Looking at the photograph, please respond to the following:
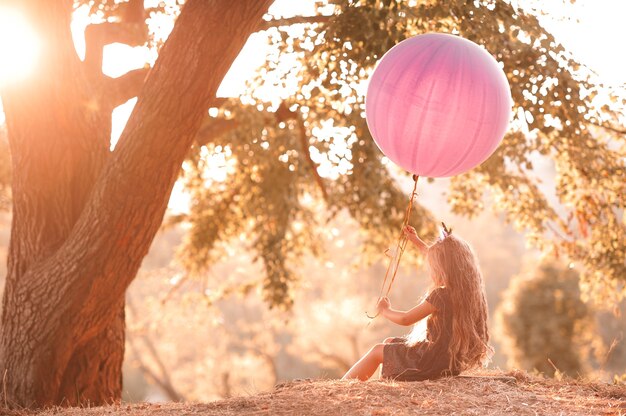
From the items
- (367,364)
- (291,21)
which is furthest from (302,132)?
(367,364)

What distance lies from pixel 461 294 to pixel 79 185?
3.36 m

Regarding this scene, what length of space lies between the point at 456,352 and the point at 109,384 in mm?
3230

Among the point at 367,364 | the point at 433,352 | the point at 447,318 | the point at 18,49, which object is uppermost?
the point at 18,49

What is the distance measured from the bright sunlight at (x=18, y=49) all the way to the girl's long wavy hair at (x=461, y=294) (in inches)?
143

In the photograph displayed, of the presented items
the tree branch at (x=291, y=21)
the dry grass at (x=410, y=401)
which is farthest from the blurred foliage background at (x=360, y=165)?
the dry grass at (x=410, y=401)

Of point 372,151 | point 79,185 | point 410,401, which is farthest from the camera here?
point 372,151

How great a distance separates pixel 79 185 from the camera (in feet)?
22.3

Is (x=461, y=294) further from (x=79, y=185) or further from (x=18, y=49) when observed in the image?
(x=18, y=49)

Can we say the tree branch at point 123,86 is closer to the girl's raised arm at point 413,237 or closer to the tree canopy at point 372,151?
the tree canopy at point 372,151

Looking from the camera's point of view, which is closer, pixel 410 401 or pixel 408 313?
pixel 410 401

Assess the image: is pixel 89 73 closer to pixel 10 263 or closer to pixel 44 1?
pixel 44 1

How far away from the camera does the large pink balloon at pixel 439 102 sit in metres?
5.18

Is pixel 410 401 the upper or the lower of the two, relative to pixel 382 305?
lower

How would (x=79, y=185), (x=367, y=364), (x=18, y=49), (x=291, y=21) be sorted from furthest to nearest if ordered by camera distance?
(x=291, y=21) → (x=79, y=185) → (x=18, y=49) → (x=367, y=364)
